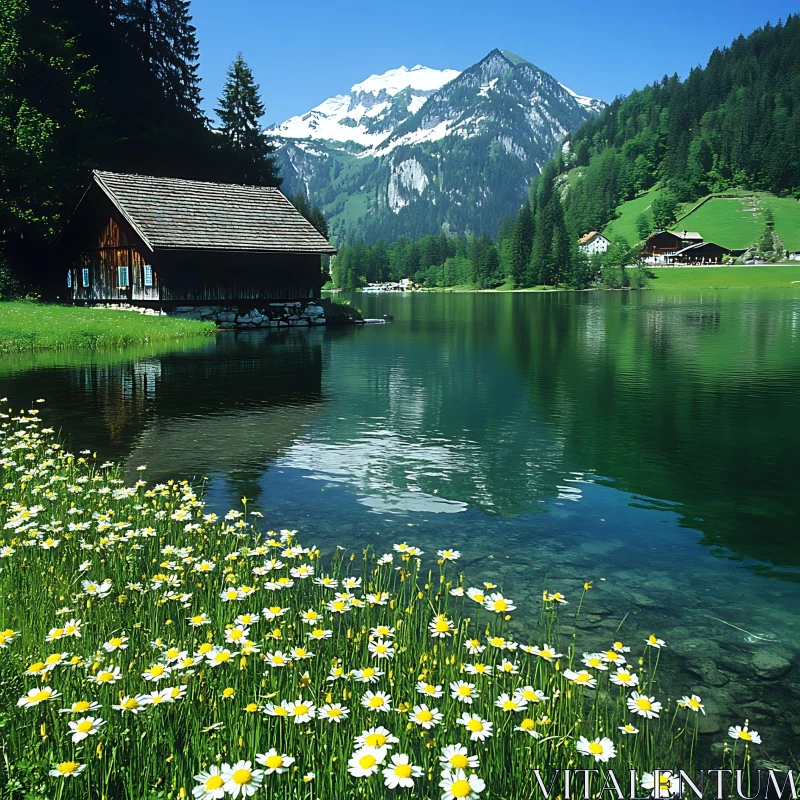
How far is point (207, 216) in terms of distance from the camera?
49625 mm

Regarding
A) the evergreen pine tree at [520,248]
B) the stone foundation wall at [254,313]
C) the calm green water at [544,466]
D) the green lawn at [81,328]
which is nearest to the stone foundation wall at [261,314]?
the stone foundation wall at [254,313]

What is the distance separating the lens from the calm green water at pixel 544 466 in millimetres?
7184

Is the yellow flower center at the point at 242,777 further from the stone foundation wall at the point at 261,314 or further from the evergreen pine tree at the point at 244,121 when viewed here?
the evergreen pine tree at the point at 244,121

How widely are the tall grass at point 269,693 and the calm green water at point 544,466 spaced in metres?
0.80

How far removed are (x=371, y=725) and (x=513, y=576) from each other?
3924 millimetres

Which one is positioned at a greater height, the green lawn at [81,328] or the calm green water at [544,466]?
the green lawn at [81,328]

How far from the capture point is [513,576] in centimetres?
809

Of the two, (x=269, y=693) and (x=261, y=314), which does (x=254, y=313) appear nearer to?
(x=261, y=314)

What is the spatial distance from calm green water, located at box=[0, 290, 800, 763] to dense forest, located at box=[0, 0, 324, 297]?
90.3ft

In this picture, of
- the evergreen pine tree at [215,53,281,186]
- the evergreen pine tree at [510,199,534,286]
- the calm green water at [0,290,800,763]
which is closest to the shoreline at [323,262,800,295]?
the evergreen pine tree at [510,199,534,286]

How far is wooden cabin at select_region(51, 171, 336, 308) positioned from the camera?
47219mm

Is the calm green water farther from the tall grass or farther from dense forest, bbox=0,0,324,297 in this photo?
dense forest, bbox=0,0,324,297

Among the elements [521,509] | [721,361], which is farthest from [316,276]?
[521,509]

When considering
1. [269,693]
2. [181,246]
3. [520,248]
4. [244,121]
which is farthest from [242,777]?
[520,248]
